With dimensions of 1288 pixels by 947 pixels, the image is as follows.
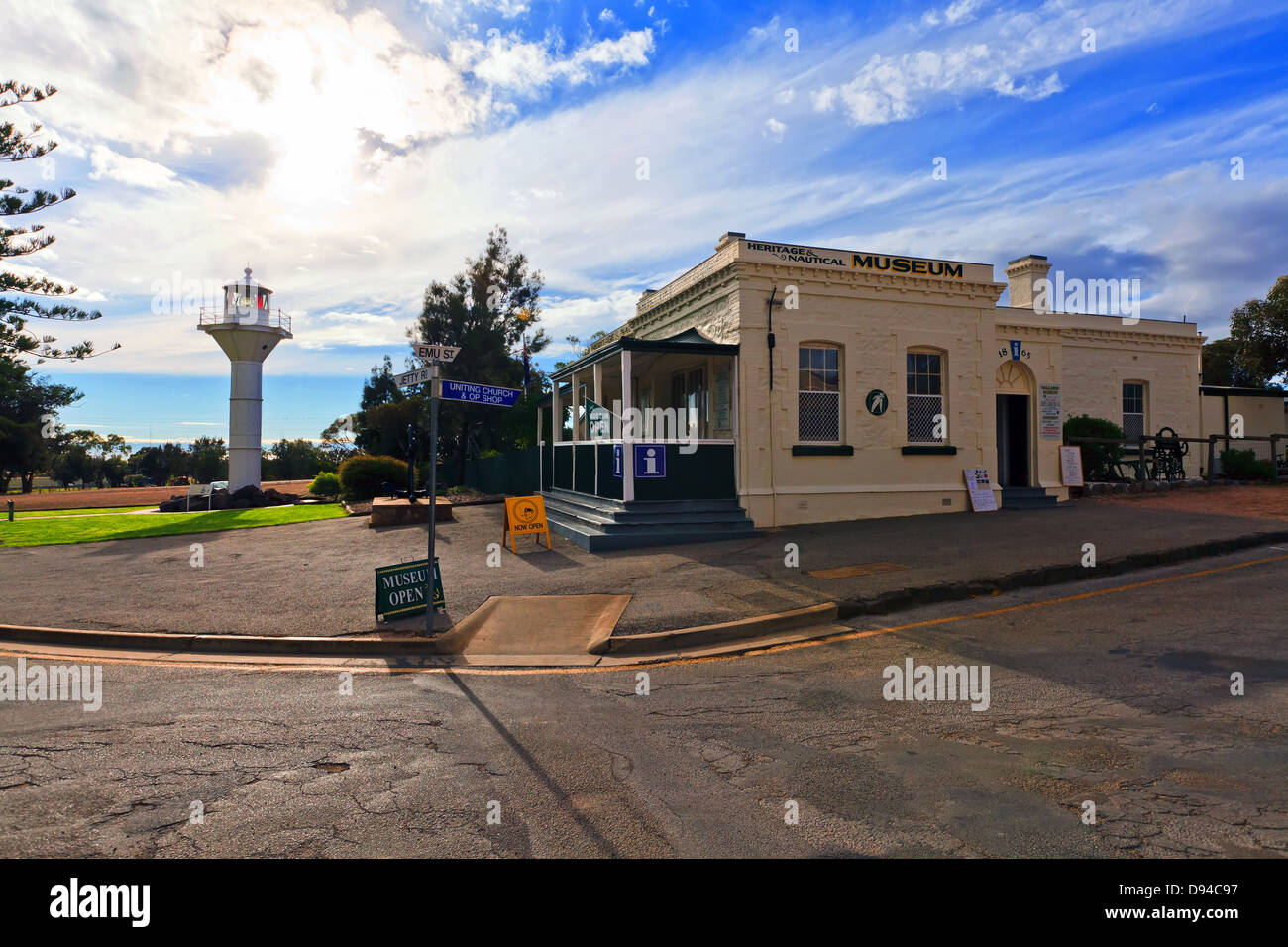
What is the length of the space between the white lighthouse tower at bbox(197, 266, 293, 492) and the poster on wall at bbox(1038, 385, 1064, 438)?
108ft

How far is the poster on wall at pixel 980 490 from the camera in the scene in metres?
17.7

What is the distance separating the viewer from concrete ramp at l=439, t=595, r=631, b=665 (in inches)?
314

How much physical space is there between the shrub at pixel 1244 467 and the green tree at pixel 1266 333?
19.0 m

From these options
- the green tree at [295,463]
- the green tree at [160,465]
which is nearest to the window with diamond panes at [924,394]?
the green tree at [295,463]

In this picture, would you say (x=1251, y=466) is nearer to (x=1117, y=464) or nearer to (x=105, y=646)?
(x=1117, y=464)

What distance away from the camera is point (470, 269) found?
43750 millimetres

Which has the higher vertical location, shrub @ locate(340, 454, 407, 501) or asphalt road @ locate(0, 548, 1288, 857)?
shrub @ locate(340, 454, 407, 501)

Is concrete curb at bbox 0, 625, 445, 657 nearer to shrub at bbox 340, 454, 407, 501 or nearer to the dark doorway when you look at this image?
the dark doorway

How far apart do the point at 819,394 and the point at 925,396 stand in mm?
2928

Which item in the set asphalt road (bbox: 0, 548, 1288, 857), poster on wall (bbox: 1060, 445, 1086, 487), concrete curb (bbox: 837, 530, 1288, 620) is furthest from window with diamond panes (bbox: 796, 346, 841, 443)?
asphalt road (bbox: 0, 548, 1288, 857)

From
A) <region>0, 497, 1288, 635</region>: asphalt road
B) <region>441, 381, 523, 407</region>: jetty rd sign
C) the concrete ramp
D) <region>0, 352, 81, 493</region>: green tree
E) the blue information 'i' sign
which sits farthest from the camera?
<region>0, 352, 81, 493</region>: green tree

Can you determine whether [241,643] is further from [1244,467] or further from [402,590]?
[1244,467]

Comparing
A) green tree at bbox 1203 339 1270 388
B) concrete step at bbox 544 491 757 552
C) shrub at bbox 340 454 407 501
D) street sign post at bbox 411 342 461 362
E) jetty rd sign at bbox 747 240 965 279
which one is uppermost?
green tree at bbox 1203 339 1270 388

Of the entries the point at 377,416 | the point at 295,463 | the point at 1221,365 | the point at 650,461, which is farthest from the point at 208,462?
the point at 1221,365
